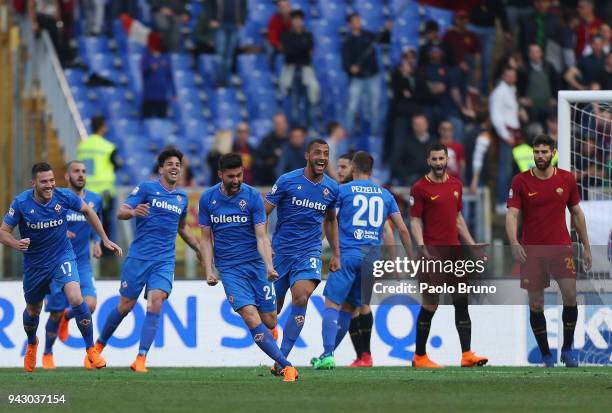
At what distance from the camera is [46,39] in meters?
22.3

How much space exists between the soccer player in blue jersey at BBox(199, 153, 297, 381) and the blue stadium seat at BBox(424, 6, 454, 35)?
40.0ft

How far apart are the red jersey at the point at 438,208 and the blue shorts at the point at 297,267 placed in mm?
1627

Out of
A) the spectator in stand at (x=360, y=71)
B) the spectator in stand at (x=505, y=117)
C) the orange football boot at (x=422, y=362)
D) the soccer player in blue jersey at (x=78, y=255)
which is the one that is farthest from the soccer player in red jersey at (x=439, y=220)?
the spectator in stand at (x=360, y=71)

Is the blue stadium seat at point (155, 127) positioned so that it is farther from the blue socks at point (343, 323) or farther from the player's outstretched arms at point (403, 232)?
the player's outstretched arms at point (403, 232)

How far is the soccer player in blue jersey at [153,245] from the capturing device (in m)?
14.5

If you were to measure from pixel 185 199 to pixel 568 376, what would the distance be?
4122 mm

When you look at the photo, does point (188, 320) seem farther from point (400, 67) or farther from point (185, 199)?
point (400, 67)

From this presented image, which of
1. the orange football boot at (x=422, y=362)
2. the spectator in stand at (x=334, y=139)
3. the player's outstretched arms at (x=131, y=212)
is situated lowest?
the orange football boot at (x=422, y=362)

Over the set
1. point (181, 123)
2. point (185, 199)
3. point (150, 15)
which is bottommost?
point (185, 199)

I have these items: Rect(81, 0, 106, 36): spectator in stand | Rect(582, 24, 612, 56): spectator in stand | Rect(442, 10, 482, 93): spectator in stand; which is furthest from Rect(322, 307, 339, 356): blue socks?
Rect(81, 0, 106, 36): spectator in stand

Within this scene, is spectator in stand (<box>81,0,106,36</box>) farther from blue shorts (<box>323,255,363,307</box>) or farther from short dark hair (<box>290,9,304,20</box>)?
blue shorts (<box>323,255,363,307</box>)

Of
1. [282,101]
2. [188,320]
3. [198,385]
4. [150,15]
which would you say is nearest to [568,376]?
[198,385]

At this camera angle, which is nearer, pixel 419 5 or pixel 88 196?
pixel 88 196

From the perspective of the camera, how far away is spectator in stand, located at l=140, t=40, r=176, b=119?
2272 centimetres
